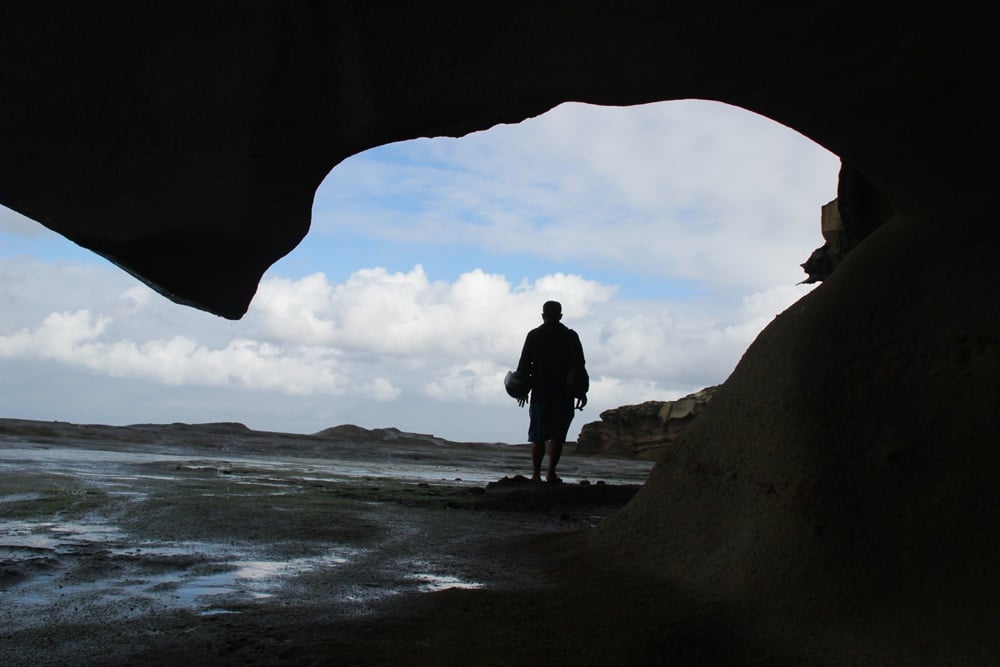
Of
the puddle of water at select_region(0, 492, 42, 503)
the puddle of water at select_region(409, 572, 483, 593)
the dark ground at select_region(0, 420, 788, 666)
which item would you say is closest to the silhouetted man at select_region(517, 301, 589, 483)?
the dark ground at select_region(0, 420, 788, 666)

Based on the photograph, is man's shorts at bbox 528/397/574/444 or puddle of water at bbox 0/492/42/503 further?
man's shorts at bbox 528/397/574/444

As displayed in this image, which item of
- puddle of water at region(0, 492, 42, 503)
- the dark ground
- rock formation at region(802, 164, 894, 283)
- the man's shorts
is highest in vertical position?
rock formation at region(802, 164, 894, 283)

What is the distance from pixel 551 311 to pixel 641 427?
415 inches

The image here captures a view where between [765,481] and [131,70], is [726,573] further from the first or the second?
[131,70]

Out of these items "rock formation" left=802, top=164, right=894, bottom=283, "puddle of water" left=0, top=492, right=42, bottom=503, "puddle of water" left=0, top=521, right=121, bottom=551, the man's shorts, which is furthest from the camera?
the man's shorts

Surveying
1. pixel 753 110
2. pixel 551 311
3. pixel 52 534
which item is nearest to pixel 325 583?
pixel 52 534

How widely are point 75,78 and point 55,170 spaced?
0.90 ft

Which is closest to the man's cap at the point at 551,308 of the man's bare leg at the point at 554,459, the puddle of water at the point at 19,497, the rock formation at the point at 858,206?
the man's bare leg at the point at 554,459

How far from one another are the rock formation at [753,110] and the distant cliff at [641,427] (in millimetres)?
13255

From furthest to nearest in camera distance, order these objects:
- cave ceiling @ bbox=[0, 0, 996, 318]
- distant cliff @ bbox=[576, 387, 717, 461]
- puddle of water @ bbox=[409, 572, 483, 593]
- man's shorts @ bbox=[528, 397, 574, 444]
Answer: distant cliff @ bbox=[576, 387, 717, 461], man's shorts @ bbox=[528, 397, 574, 444], puddle of water @ bbox=[409, 572, 483, 593], cave ceiling @ bbox=[0, 0, 996, 318]

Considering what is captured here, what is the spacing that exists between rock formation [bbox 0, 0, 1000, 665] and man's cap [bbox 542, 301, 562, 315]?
4064mm

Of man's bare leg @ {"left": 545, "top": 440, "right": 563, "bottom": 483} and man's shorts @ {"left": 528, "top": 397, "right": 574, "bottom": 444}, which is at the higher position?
man's shorts @ {"left": 528, "top": 397, "right": 574, "bottom": 444}

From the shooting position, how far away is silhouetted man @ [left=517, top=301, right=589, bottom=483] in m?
6.93

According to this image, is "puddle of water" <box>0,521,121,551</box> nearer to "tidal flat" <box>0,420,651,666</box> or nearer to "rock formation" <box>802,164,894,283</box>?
"tidal flat" <box>0,420,651,666</box>
